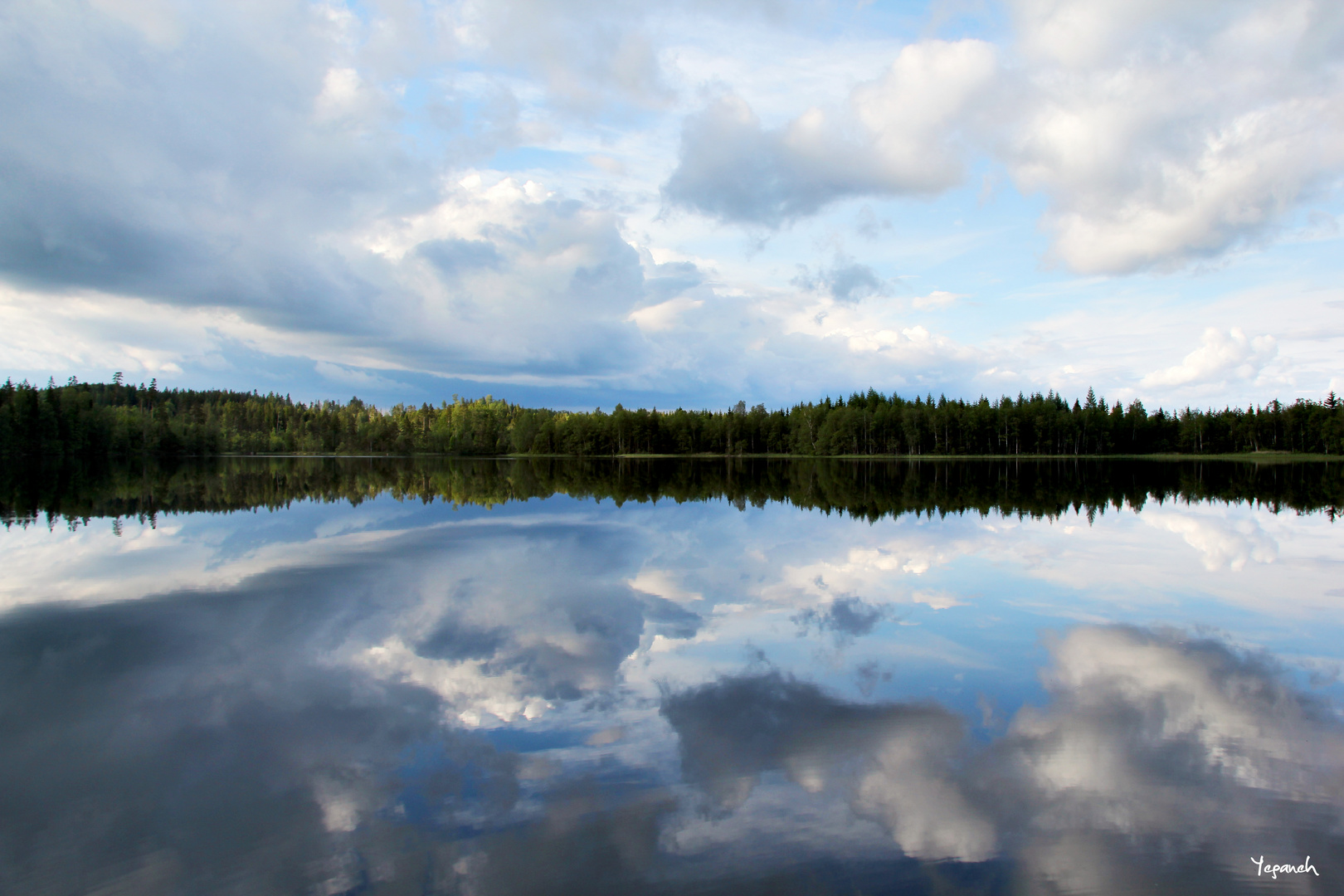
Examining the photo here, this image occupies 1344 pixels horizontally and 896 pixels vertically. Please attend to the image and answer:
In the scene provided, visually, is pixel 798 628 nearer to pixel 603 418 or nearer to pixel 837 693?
pixel 837 693

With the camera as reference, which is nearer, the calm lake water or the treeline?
the calm lake water

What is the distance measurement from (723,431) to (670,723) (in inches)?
5915

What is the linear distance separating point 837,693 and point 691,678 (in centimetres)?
216

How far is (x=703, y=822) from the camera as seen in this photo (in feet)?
22.3

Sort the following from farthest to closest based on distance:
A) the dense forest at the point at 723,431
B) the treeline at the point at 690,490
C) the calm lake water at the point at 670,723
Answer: the dense forest at the point at 723,431
the treeline at the point at 690,490
the calm lake water at the point at 670,723

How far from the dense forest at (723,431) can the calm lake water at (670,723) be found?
112 metres
